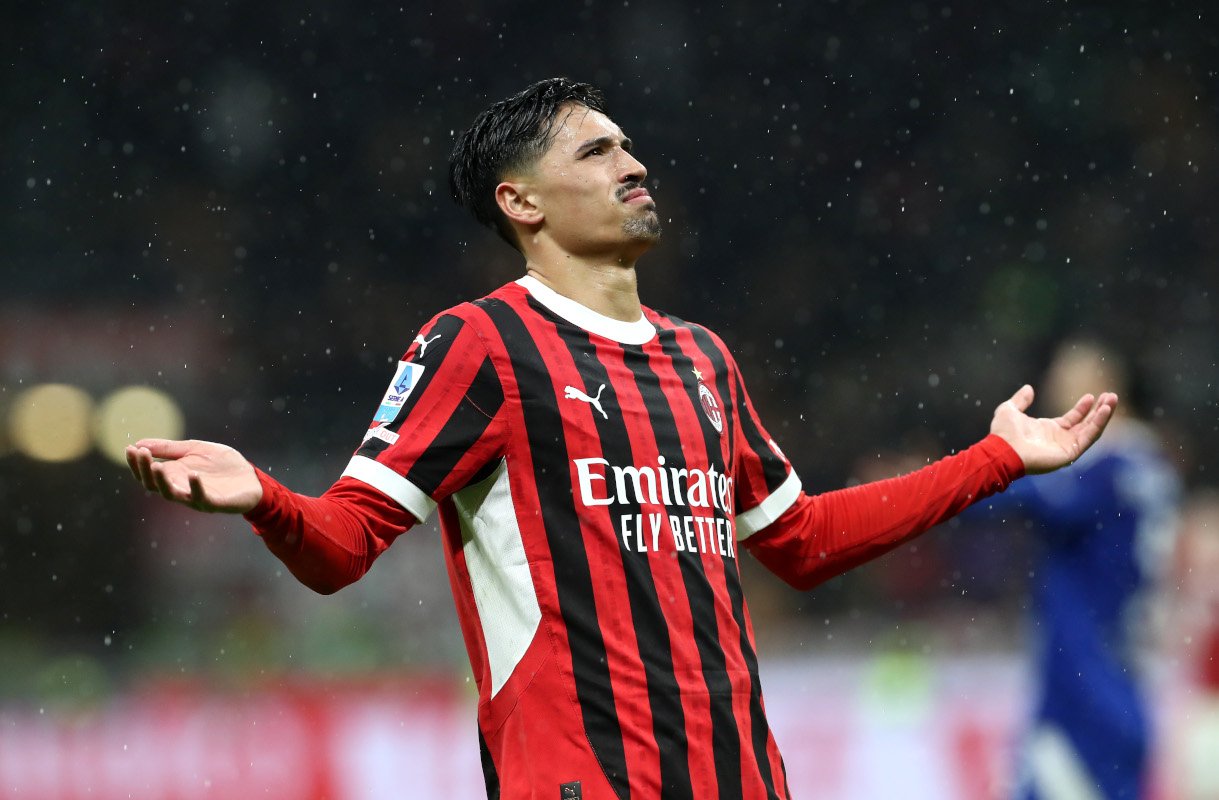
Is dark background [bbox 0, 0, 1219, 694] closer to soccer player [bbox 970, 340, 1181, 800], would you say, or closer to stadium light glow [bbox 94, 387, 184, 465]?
stadium light glow [bbox 94, 387, 184, 465]

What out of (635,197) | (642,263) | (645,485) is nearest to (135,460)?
(645,485)

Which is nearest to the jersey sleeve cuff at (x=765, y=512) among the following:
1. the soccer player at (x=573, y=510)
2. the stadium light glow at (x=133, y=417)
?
the soccer player at (x=573, y=510)

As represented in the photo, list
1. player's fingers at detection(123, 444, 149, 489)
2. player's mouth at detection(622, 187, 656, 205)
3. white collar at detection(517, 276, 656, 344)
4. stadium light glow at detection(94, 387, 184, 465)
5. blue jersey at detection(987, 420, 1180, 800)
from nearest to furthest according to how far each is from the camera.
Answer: player's fingers at detection(123, 444, 149, 489)
white collar at detection(517, 276, 656, 344)
player's mouth at detection(622, 187, 656, 205)
blue jersey at detection(987, 420, 1180, 800)
stadium light glow at detection(94, 387, 184, 465)

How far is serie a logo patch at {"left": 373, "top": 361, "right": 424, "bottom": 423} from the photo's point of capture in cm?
246

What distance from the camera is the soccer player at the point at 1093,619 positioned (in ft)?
15.1

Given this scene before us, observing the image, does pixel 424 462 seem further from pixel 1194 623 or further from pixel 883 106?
pixel 883 106

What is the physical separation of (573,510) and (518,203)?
70cm

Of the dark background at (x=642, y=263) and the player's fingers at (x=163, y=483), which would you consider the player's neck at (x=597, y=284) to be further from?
the dark background at (x=642, y=263)

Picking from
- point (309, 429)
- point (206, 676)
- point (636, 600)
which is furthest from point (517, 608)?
point (309, 429)

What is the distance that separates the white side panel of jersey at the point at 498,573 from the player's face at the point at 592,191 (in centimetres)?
52

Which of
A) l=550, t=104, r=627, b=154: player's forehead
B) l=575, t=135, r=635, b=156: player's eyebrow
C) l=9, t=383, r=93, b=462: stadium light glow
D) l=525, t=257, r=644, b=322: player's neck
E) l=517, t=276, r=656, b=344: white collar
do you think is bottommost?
l=517, t=276, r=656, b=344: white collar

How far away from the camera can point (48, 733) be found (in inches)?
211

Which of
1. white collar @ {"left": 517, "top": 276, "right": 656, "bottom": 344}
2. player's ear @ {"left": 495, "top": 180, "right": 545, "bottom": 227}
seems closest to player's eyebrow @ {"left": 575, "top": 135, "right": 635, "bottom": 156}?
player's ear @ {"left": 495, "top": 180, "right": 545, "bottom": 227}

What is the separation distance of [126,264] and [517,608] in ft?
24.5
